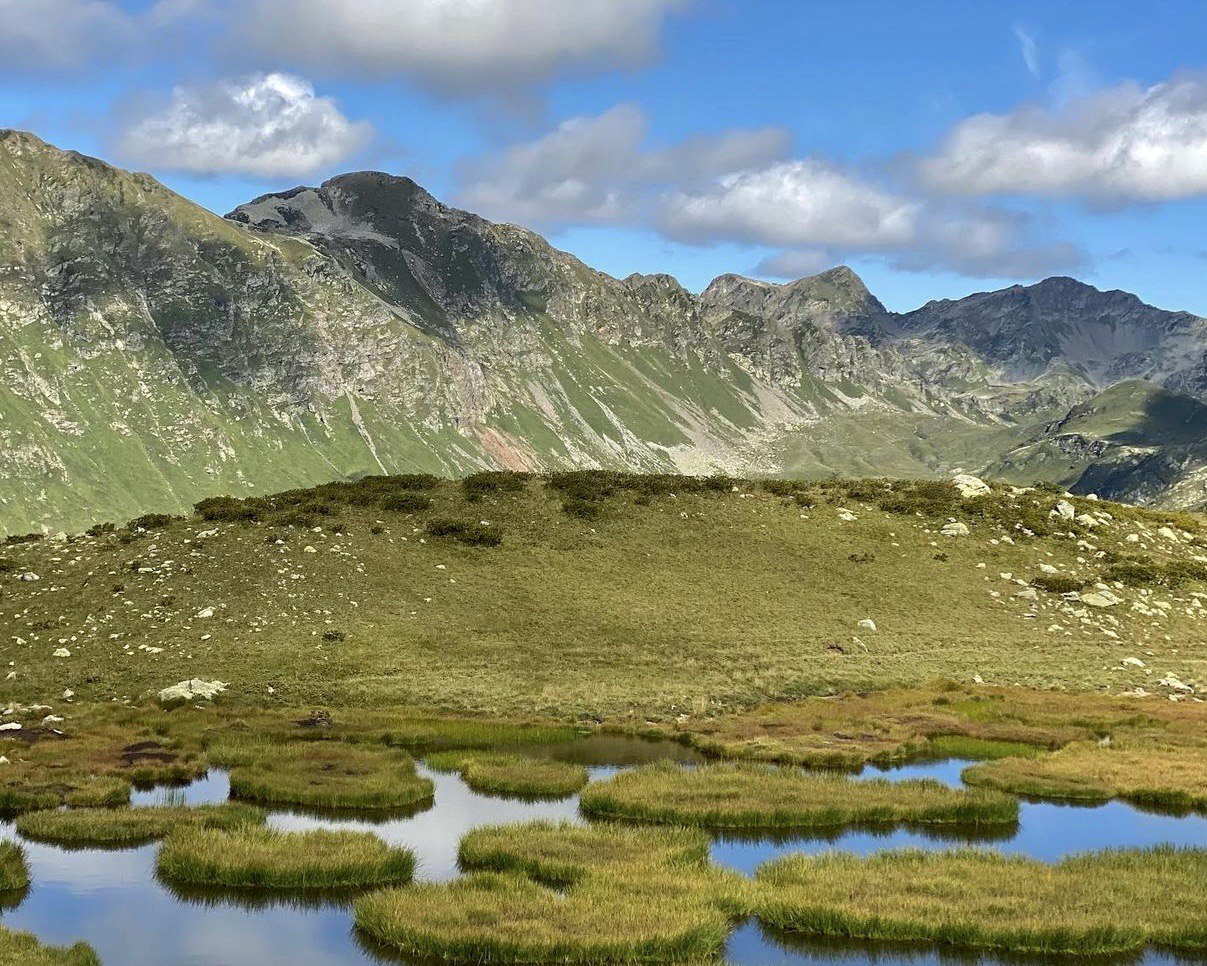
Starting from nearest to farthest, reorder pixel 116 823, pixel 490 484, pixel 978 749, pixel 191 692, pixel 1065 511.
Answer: pixel 116 823
pixel 978 749
pixel 191 692
pixel 490 484
pixel 1065 511

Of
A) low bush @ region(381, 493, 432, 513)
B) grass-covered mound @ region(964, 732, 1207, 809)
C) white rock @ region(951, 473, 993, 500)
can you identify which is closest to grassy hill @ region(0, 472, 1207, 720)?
low bush @ region(381, 493, 432, 513)

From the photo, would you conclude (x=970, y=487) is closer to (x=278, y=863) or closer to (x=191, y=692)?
(x=191, y=692)

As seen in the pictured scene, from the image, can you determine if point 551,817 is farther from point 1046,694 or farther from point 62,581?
point 62,581

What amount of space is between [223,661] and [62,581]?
46.4ft

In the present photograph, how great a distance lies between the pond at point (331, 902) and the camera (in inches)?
924

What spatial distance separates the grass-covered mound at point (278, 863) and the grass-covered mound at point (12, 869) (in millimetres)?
2899

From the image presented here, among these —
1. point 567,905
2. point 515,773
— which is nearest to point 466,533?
point 515,773

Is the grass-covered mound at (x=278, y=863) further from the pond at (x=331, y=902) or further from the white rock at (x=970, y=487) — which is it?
the white rock at (x=970, y=487)

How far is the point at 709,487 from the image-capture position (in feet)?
280

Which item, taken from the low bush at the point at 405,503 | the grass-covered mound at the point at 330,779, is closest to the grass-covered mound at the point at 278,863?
the grass-covered mound at the point at 330,779

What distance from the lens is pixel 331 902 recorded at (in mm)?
26641

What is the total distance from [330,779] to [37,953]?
1652 centimetres

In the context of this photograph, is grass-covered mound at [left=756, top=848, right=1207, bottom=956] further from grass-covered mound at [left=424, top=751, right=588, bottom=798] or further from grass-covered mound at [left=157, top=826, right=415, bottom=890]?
grass-covered mound at [left=424, top=751, right=588, bottom=798]

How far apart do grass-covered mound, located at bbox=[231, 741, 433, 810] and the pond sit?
0.92 meters
